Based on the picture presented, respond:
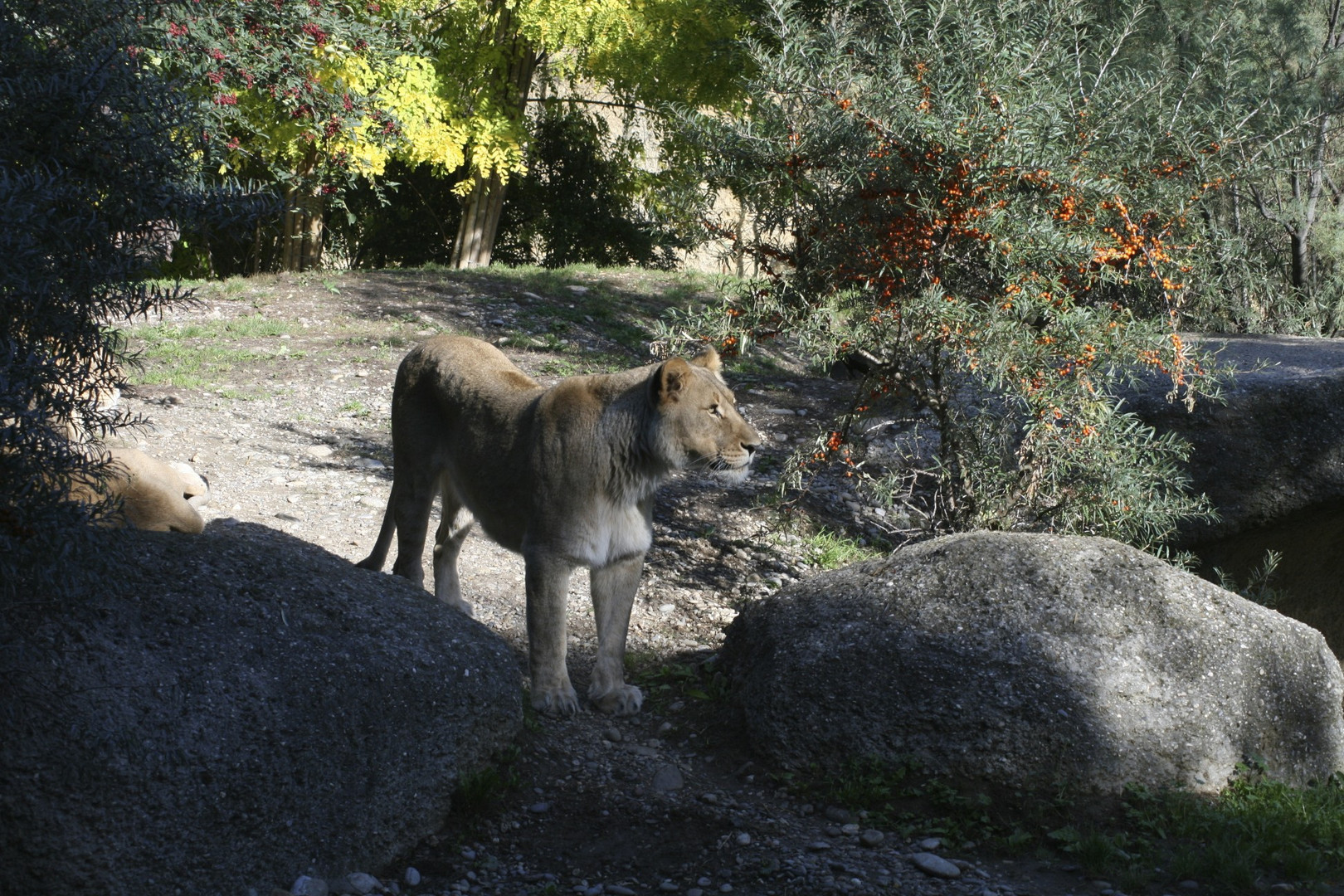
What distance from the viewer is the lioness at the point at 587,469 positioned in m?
5.71

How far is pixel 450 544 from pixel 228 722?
3065 millimetres

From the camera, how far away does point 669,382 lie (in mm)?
5711

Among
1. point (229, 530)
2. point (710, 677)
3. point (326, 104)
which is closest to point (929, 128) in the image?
point (710, 677)

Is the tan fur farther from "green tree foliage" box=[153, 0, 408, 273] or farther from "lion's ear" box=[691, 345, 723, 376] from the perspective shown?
"green tree foliage" box=[153, 0, 408, 273]

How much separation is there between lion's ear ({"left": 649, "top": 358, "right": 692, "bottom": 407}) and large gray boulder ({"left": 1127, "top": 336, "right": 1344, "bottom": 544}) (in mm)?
3830

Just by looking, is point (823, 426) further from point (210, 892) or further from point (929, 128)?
point (210, 892)

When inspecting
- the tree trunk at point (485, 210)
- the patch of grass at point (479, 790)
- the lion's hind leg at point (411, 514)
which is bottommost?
the patch of grass at point (479, 790)

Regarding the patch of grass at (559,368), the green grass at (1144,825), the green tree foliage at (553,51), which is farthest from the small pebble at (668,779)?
the green tree foliage at (553,51)

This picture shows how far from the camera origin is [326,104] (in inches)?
548

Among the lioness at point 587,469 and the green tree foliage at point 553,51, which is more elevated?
the green tree foliage at point 553,51

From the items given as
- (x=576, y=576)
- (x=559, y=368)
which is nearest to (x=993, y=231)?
(x=576, y=576)

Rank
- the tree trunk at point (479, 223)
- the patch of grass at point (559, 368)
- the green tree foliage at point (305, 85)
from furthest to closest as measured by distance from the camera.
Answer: the tree trunk at point (479, 223), the patch of grass at point (559, 368), the green tree foliage at point (305, 85)

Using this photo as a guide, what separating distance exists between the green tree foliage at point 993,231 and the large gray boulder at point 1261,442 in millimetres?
806

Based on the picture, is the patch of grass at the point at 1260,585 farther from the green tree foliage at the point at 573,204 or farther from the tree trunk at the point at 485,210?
the green tree foliage at the point at 573,204
